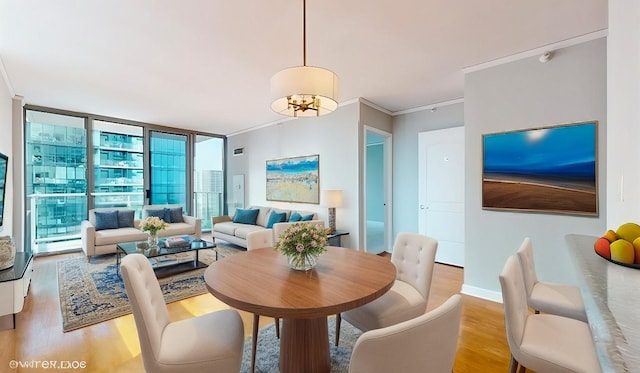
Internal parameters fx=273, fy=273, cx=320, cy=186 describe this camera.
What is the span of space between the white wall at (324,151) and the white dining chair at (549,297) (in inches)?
101

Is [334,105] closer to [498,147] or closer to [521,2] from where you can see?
[521,2]

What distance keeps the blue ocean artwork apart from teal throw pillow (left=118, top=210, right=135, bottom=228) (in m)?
5.69

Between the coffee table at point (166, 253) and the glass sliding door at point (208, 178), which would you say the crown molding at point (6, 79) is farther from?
the glass sliding door at point (208, 178)

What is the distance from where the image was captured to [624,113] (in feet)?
5.36

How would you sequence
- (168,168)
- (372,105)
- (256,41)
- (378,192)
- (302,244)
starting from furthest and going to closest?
Answer: (378,192)
(168,168)
(372,105)
(256,41)
(302,244)

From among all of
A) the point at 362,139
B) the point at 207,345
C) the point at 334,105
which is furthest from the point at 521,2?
the point at 207,345

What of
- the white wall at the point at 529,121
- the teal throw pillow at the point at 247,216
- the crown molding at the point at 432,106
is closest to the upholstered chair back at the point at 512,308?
the white wall at the point at 529,121

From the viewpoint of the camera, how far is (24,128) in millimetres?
4504

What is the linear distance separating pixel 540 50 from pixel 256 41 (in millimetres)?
2763

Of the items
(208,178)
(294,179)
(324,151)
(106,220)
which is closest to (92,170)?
(106,220)

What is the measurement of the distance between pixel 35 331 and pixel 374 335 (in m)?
3.12

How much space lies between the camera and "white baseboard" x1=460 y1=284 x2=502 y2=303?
2952mm

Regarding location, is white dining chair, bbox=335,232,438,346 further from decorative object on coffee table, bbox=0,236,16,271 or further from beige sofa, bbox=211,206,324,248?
decorative object on coffee table, bbox=0,236,16,271

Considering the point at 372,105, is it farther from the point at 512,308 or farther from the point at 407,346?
the point at 407,346
